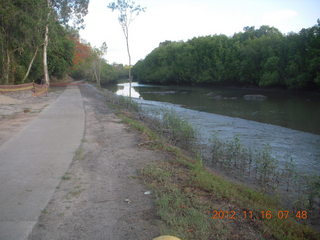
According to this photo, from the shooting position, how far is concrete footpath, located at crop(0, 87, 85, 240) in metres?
4.60

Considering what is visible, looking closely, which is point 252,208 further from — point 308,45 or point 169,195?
point 308,45

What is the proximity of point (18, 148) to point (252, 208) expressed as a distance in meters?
6.68

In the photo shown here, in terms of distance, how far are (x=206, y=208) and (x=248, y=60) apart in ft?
188

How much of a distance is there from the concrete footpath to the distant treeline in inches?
1391

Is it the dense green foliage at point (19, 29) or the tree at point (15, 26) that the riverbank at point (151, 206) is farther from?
the dense green foliage at point (19, 29)

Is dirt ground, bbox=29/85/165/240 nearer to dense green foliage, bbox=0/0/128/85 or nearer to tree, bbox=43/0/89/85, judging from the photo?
dense green foliage, bbox=0/0/128/85

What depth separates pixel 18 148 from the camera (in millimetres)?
8836

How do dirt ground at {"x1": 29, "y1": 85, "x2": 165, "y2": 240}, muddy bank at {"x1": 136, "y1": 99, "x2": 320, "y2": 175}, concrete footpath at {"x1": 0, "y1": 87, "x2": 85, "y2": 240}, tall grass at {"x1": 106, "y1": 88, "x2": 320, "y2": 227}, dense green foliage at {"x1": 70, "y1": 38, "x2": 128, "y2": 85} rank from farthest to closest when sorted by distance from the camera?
1. dense green foliage at {"x1": 70, "y1": 38, "x2": 128, "y2": 85}
2. muddy bank at {"x1": 136, "y1": 99, "x2": 320, "y2": 175}
3. tall grass at {"x1": 106, "y1": 88, "x2": 320, "y2": 227}
4. concrete footpath at {"x1": 0, "y1": 87, "x2": 85, "y2": 240}
5. dirt ground at {"x1": 29, "y1": 85, "x2": 165, "y2": 240}

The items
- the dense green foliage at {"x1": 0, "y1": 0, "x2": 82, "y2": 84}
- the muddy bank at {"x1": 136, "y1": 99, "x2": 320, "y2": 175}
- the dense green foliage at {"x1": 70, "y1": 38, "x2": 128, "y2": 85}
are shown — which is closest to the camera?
the muddy bank at {"x1": 136, "y1": 99, "x2": 320, "y2": 175}

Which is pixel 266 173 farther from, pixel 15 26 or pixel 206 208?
pixel 15 26

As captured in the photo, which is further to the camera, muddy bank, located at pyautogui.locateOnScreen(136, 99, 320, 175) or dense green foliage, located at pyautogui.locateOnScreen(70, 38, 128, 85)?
dense green foliage, located at pyautogui.locateOnScreen(70, 38, 128, 85)

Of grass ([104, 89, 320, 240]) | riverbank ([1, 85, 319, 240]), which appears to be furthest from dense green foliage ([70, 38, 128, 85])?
grass ([104, 89, 320, 240])

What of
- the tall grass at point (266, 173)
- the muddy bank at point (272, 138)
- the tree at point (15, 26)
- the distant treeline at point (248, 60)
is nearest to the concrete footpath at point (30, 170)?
the tall grass at point (266, 173)

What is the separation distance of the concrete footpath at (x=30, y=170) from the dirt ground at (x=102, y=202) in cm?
21
